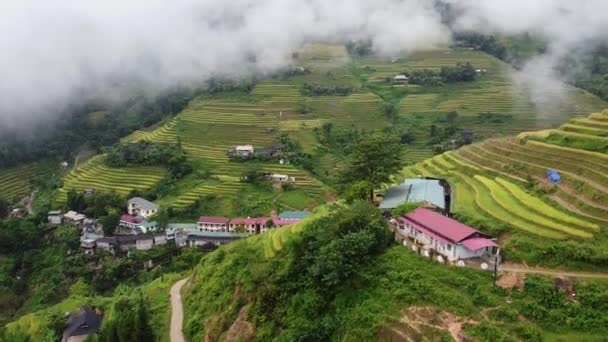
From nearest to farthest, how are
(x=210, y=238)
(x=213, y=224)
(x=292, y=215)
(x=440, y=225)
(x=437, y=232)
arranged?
(x=437, y=232), (x=440, y=225), (x=210, y=238), (x=292, y=215), (x=213, y=224)

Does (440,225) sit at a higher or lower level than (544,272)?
higher

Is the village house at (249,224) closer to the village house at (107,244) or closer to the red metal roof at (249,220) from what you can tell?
the red metal roof at (249,220)

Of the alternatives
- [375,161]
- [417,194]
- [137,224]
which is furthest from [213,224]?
[417,194]

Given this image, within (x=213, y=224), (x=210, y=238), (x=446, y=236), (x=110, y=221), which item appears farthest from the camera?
(x=110, y=221)

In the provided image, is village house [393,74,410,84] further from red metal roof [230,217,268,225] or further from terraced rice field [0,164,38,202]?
terraced rice field [0,164,38,202]

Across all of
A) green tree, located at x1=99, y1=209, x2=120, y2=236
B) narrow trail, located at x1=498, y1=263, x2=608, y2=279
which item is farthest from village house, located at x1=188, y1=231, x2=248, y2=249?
narrow trail, located at x1=498, y1=263, x2=608, y2=279

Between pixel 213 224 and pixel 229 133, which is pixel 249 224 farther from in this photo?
pixel 229 133

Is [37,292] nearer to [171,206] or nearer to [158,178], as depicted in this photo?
[171,206]
